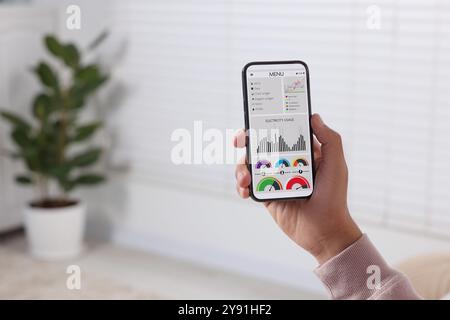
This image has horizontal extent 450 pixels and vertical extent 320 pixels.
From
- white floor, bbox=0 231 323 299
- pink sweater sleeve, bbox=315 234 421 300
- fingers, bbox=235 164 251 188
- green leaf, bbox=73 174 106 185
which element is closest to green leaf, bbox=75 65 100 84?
green leaf, bbox=73 174 106 185

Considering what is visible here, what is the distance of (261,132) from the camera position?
100 cm

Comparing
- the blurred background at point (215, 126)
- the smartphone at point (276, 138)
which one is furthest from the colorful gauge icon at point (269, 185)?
the blurred background at point (215, 126)

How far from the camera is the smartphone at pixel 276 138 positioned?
988 mm

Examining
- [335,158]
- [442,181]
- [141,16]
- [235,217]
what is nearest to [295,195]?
[335,158]

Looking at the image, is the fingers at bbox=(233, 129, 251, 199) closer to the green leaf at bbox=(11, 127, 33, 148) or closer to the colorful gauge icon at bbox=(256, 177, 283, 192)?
the colorful gauge icon at bbox=(256, 177, 283, 192)

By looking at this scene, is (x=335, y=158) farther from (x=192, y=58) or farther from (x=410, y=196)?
(x=192, y=58)

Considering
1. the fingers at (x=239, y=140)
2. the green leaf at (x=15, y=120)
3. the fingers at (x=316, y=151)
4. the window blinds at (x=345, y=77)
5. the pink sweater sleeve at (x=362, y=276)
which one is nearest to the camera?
the pink sweater sleeve at (x=362, y=276)

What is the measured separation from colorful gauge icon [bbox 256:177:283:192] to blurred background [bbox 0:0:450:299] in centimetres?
111

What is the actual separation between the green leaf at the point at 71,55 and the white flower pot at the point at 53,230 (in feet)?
1.66

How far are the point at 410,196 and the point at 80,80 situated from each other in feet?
3.87

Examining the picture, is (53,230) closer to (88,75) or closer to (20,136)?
(20,136)

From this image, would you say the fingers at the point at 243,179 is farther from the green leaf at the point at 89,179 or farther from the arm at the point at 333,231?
the green leaf at the point at 89,179

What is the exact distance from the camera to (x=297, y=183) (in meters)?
0.98

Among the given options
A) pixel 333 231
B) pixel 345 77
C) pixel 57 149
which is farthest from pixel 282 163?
pixel 57 149
